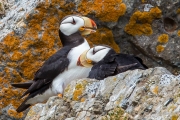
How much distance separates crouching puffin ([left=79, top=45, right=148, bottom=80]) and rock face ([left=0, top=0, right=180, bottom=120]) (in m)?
0.91

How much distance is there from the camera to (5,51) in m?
8.14

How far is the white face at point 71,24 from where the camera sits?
791cm

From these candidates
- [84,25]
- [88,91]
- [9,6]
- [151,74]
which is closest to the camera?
[151,74]

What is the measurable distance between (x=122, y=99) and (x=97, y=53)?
1881mm

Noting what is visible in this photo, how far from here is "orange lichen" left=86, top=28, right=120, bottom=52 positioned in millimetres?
8250

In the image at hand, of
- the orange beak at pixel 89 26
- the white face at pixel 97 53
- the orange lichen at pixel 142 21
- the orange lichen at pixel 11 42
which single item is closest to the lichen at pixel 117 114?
the white face at pixel 97 53

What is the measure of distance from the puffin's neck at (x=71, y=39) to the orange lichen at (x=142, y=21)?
2.14 ft

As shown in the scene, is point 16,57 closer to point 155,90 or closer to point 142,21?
point 142,21

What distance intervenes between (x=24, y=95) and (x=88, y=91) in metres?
1.93

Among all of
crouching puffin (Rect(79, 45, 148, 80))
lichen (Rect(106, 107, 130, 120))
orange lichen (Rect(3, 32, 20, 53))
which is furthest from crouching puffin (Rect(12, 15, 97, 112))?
lichen (Rect(106, 107, 130, 120))

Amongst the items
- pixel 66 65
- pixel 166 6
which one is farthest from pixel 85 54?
pixel 166 6

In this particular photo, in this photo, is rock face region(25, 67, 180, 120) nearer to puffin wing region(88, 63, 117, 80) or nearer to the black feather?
puffin wing region(88, 63, 117, 80)

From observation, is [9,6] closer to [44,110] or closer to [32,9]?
[32,9]

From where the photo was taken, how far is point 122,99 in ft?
17.7
